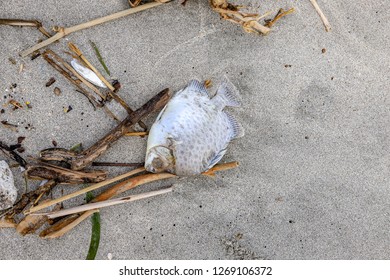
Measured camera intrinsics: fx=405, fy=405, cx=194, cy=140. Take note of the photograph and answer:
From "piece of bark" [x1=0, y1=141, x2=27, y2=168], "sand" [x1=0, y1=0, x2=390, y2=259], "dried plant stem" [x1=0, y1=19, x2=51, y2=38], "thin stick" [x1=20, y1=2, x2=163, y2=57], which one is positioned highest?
"dried plant stem" [x1=0, y1=19, x2=51, y2=38]

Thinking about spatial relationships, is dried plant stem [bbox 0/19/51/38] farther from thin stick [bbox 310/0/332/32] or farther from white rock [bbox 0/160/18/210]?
thin stick [bbox 310/0/332/32]

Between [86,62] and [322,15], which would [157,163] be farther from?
[322,15]

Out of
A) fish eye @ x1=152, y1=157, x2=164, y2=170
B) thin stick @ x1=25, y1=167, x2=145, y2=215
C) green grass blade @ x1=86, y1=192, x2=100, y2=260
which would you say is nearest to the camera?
fish eye @ x1=152, y1=157, x2=164, y2=170

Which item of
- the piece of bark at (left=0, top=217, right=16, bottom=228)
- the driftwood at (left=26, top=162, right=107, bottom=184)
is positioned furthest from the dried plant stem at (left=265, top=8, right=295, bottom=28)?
the piece of bark at (left=0, top=217, right=16, bottom=228)

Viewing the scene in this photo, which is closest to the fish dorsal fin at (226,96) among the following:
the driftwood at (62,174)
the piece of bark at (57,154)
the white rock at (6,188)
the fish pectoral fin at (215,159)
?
the fish pectoral fin at (215,159)

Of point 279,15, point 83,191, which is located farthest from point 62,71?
point 279,15

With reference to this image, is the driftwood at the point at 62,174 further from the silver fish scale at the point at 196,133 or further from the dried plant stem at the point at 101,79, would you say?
the silver fish scale at the point at 196,133

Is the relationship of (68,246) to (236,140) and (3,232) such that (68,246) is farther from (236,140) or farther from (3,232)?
(236,140)
